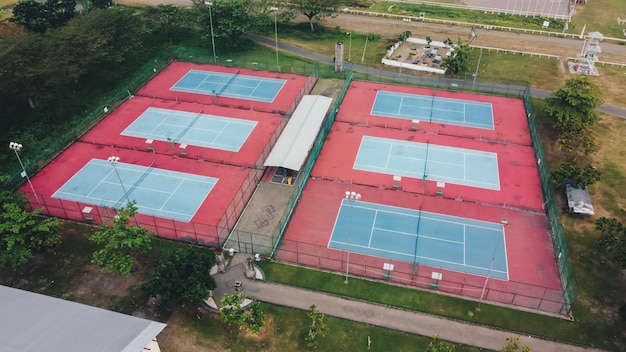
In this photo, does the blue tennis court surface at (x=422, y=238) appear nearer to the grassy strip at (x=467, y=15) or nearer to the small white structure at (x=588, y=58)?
the small white structure at (x=588, y=58)

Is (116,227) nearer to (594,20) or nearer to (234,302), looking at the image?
(234,302)

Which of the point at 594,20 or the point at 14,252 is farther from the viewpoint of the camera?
the point at 594,20

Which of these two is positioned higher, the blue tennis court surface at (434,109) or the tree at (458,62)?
the tree at (458,62)

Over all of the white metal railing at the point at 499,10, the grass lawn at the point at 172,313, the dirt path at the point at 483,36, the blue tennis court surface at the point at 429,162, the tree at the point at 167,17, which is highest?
the tree at the point at 167,17

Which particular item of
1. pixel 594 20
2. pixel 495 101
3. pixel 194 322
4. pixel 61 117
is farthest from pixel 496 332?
pixel 594 20

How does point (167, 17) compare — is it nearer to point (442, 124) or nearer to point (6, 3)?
point (6, 3)

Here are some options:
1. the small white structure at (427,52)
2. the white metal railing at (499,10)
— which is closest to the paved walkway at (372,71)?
the small white structure at (427,52)
